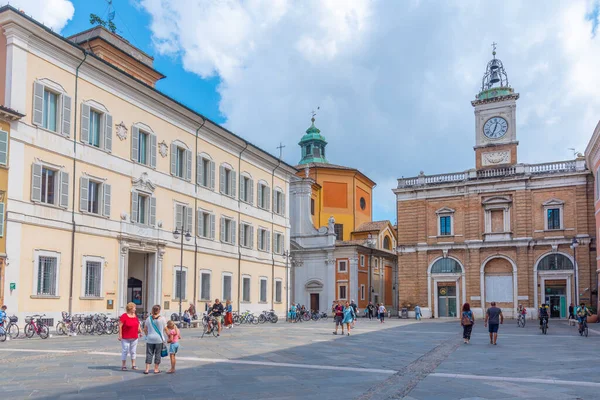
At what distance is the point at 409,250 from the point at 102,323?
112 feet

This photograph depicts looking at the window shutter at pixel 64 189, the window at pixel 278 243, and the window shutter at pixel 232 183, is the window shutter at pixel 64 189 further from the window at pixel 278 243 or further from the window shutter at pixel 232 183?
the window at pixel 278 243

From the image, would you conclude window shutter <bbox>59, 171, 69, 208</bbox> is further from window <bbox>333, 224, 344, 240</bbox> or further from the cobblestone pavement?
window <bbox>333, 224, 344, 240</bbox>

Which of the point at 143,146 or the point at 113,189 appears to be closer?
the point at 113,189

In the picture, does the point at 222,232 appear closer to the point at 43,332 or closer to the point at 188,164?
the point at 188,164

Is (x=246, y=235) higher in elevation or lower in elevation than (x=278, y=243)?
higher

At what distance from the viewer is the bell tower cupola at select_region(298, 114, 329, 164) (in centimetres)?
7044

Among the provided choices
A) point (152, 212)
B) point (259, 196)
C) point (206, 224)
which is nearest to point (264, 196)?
point (259, 196)

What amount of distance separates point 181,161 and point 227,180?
5.12 meters

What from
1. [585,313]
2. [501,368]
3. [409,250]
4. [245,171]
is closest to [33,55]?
[245,171]

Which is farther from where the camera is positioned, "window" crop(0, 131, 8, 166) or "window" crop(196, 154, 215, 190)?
"window" crop(196, 154, 215, 190)

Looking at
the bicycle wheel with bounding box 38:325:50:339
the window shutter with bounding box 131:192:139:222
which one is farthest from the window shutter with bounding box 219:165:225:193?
the bicycle wheel with bounding box 38:325:50:339

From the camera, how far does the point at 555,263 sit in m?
49.6

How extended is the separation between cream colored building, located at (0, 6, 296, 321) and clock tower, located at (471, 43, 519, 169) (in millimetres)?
21365

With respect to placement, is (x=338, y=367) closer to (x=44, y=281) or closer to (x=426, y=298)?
(x=44, y=281)
